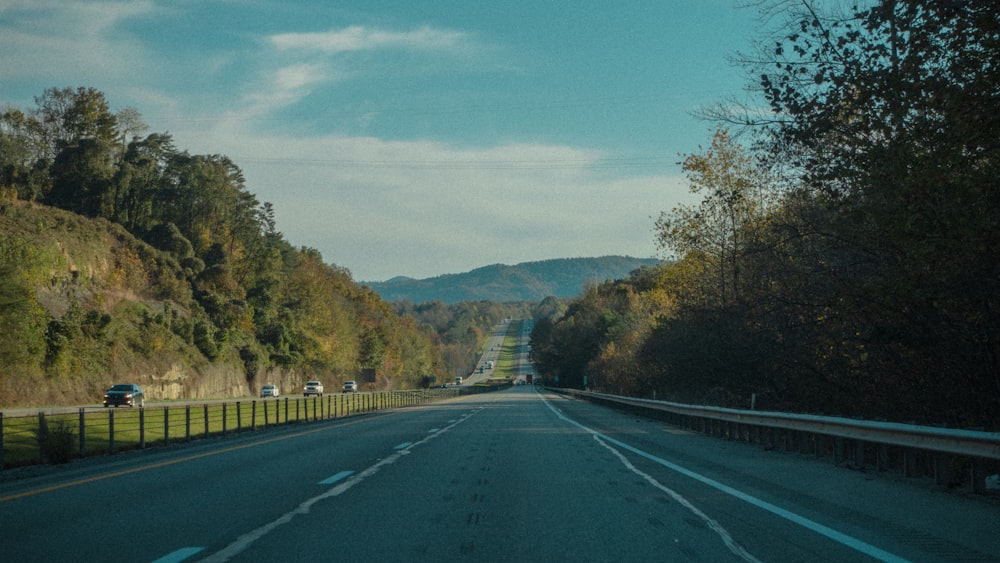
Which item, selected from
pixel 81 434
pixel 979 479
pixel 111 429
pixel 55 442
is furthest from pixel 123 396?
pixel 979 479

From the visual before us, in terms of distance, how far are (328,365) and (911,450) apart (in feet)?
402

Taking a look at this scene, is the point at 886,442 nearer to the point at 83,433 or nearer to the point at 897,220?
the point at 897,220

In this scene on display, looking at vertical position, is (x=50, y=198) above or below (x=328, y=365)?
above

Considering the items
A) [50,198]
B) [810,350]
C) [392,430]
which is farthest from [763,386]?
[50,198]

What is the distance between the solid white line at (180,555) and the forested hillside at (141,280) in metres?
50.6

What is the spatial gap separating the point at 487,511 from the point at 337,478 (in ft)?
13.0

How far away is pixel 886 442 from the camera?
12.6m

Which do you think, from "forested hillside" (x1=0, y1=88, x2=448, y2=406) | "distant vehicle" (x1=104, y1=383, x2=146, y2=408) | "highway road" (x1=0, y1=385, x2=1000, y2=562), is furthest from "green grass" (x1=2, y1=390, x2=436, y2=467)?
"forested hillside" (x1=0, y1=88, x2=448, y2=406)

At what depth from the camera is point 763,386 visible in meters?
31.5

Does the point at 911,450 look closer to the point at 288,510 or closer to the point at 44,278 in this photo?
the point at 288,510

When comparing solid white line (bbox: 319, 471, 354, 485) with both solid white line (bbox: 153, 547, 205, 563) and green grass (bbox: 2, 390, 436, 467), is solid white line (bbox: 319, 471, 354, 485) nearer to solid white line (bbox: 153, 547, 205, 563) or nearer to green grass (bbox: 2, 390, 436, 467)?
solid white line (bbox: 153, 547, 205, 563)

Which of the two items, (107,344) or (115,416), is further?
(107,344)

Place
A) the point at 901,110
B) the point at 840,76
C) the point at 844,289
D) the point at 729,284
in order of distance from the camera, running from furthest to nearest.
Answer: the point at 729,284, the point at 844,289, the point at 840,76, the point at 901,110

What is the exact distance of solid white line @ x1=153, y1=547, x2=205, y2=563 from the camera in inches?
269
